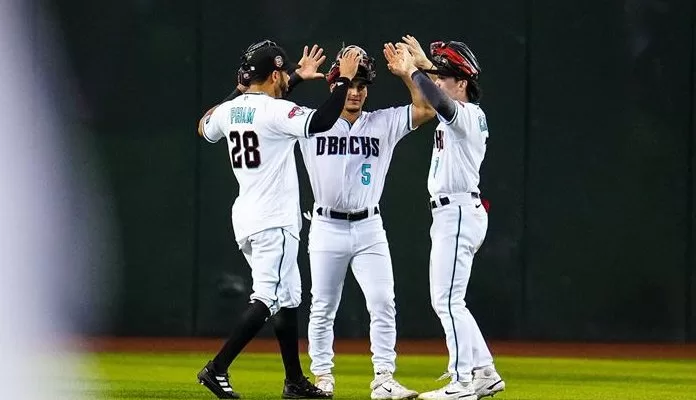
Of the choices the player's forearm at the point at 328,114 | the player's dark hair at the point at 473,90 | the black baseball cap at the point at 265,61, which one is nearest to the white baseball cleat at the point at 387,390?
the player's forearm at the point at 328,114

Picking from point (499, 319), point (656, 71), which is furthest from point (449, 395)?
point (656, 71)

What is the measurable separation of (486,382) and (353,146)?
1.46 meters

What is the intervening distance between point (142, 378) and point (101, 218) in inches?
146

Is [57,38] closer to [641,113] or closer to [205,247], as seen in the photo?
[205,247]

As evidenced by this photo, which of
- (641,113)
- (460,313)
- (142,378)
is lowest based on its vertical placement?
(142,378)

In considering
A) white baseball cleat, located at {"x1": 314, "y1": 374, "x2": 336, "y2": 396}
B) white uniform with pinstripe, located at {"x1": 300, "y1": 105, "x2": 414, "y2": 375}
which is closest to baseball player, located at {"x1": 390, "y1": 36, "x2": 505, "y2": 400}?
white uniform with pinstripe, located at {"x1": 300, "y1": 105, "x2": 414, "y2": 375}

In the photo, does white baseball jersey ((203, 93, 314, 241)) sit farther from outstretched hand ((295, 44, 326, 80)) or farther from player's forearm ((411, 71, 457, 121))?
player's forearm ((411, 71, 457, 121))

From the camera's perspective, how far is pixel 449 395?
717 centimetres

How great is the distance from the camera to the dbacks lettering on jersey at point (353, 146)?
25.4 ft

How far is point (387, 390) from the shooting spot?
24.7ft

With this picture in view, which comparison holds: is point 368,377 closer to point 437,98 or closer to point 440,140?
point 440,140

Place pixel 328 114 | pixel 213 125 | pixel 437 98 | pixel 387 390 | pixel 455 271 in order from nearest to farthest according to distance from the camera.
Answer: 1. pixel 437 98
2. pixel 328 114
3. pixel 455 271
4. pixel 387 390
5. pixel 213 125

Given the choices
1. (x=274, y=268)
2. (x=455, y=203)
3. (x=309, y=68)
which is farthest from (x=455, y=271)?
(x=309, y=68)

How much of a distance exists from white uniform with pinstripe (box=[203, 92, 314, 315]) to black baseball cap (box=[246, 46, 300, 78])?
12cm
